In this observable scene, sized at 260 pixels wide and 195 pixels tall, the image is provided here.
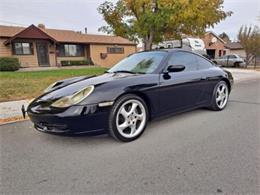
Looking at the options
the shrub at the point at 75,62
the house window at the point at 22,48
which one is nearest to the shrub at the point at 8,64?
the house window at the point at 22,48

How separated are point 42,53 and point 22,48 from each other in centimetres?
189

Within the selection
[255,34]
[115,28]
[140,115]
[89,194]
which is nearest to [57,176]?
[89,194]

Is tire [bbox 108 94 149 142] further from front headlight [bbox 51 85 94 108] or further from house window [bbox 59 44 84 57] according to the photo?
house window [bbox 59 44 84 57]

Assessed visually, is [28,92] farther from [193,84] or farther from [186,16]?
[186,16]

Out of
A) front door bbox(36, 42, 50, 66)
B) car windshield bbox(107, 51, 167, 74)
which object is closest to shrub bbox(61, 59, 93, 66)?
front door bbox(36, 42, 50, 66)

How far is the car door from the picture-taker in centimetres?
397

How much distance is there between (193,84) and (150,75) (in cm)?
112

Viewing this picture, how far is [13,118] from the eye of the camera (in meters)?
5.02

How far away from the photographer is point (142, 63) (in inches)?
170

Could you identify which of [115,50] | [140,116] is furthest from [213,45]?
[140,116]

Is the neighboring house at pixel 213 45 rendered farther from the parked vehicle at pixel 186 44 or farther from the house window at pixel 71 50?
the house window at pixel 71 50

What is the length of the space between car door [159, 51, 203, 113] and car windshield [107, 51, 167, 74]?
205 millimetres

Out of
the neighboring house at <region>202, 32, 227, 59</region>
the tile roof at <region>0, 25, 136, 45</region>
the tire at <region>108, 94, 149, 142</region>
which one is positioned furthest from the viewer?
the neighboring house at <region>202, 32, 227, 59</region>

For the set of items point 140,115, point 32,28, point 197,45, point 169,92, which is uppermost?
point 32,28
